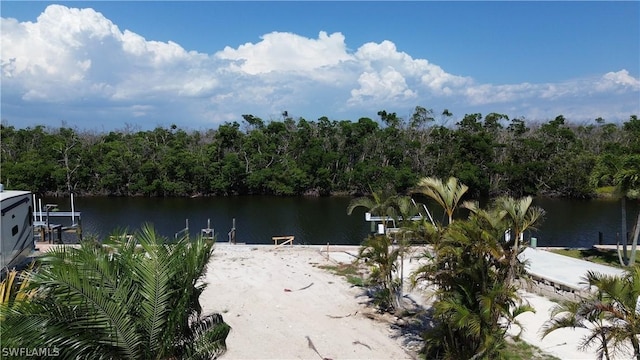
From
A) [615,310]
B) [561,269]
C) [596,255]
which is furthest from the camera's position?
[596,255]

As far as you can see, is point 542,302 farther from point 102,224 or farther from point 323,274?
point 102,224

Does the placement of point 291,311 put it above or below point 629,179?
→ below

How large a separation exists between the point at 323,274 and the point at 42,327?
451 inches

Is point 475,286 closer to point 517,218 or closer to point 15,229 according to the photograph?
point 517,218

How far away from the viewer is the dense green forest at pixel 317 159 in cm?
4666

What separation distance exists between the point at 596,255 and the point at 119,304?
17.3 meters

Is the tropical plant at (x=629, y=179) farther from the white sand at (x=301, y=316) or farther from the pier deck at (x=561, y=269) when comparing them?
the white sand at (x=301, y=316)

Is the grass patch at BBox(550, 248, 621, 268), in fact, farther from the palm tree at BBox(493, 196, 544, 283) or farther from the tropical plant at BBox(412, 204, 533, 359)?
the tropical plant at BBox(412, 204, 533, 359)

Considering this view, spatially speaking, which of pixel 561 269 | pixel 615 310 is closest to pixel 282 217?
pixel 561 269

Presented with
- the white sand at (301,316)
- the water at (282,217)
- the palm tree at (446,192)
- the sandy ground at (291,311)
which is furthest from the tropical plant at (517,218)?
the water at (282,217)

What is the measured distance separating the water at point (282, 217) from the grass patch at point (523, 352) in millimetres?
15983

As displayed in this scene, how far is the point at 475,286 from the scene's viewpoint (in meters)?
8.02

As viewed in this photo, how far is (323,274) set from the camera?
50.2 ft

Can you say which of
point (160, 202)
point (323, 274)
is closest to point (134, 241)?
point (323, 274)
